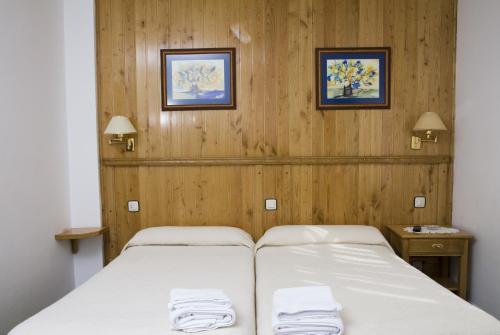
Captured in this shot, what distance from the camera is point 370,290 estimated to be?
167 cm

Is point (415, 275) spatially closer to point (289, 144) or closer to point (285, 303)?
point (285, 303)

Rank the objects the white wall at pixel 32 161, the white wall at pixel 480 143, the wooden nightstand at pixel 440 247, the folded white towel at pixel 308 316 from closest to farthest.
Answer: the folded white towel at pixel 308 316 → the white wall at pixel 32 161 → the white wall at pixel 480 143 → the wooden nightstand at pixel 440 247

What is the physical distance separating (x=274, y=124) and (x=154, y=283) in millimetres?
1485

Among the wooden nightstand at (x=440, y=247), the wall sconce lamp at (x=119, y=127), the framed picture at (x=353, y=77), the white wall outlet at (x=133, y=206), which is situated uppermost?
the framed picture at (x=353, y=77)

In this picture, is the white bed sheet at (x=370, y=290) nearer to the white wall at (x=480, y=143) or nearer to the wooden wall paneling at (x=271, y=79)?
the white wall at (x=480, y=143)

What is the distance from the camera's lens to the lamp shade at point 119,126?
2.55m

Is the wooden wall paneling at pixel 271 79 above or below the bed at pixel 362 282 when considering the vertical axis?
above

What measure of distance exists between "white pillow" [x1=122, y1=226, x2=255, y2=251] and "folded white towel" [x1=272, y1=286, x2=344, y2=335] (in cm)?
112

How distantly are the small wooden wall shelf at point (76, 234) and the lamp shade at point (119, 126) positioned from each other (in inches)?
29.4

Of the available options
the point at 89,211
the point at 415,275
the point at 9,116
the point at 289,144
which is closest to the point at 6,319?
the point at 89,211

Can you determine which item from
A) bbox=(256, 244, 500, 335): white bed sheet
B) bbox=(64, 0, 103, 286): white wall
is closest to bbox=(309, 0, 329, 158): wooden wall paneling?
bbox=(256, 244, 500, 335): white bed sheet

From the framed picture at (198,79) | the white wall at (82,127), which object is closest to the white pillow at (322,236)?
the framed picture at (198,79)

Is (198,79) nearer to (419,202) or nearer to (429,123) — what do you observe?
(429,123)

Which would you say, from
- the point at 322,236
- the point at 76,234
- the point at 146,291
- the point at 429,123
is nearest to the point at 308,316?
the point at 146,291
